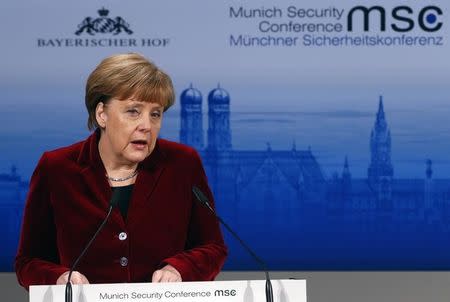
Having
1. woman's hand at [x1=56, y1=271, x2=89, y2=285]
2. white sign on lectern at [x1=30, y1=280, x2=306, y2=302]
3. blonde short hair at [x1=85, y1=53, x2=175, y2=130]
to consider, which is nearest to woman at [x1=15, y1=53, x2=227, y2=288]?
blonde short hair at [x1=85, y1=53, x2=175, y2=130]

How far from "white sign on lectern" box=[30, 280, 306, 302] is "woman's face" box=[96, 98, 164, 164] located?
1.67ft

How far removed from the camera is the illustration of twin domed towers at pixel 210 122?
5.45 metres

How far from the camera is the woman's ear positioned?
2559 millimetres

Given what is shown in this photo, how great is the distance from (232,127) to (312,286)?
1.02 metres

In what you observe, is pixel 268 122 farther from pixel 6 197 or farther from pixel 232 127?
pixel 6 197

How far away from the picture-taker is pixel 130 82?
8.13 ft

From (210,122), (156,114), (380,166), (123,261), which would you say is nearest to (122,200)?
(123,261)

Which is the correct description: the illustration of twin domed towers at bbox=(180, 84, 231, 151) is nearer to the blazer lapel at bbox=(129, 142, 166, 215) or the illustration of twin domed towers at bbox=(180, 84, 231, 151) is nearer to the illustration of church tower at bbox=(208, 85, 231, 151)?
the illustration of church tower at bbox=(208, 85, 231, 151)

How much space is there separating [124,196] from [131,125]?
0.75ft

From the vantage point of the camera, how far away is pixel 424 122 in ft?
17.9

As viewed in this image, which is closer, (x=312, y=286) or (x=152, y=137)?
(x=152, y=137)

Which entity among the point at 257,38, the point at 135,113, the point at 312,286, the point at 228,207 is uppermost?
the point at 257,38

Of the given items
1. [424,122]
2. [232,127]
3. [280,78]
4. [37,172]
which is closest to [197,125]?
[232,127]

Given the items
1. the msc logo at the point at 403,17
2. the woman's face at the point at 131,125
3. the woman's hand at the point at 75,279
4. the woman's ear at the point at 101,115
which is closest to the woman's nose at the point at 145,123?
the woman's face at the point at 131,125
